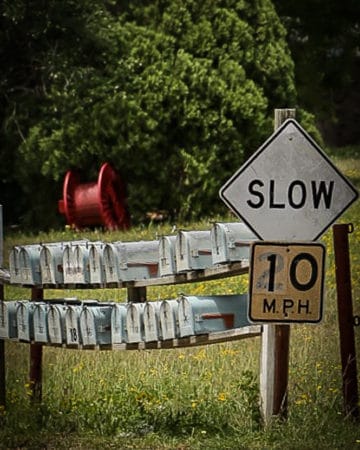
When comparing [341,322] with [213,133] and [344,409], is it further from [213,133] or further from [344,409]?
[213,133]

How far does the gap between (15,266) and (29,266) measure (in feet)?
0.45

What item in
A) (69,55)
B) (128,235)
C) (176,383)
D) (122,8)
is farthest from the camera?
(122,8)

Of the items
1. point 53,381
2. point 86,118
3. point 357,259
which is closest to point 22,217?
point 86,118

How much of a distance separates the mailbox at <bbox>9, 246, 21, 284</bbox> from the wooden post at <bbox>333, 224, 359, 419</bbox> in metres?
2.11

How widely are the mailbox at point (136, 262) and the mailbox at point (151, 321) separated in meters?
0.36

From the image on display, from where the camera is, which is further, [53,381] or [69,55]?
[69,55]

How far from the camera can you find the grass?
7754mm

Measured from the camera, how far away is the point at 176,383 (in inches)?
362

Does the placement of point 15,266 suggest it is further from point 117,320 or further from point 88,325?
point 117,320

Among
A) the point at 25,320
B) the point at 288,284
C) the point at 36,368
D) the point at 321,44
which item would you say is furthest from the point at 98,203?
the point at 288,284

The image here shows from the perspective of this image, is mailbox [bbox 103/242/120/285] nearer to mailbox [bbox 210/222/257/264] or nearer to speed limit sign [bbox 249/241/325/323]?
mailbox [bbox 210/222/257/264]

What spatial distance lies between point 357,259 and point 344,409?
20.5 feet

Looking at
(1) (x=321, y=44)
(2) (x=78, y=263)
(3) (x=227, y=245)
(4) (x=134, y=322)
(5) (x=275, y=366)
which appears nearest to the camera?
A: (5) (x=275, y=366)

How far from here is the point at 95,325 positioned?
8.40 meters
